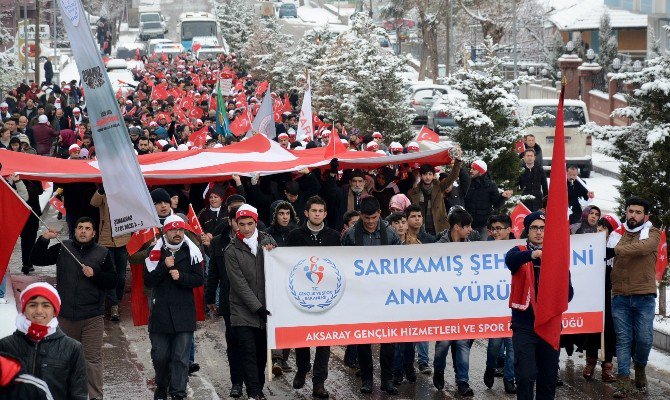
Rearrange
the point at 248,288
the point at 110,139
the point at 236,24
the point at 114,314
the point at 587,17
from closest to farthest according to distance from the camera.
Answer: the point at 110,139 → the point at 248,288 → the point at 114,314 → the point at 587,17 → the point at 236,24

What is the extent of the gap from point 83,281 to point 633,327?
14.6ft

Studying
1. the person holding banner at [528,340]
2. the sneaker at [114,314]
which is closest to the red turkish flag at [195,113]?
the sneaker at [114,314]

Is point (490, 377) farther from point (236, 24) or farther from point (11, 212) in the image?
point (236, 24)

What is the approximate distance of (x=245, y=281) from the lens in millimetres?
10484

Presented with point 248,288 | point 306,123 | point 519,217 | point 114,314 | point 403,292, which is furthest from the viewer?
point 306,123

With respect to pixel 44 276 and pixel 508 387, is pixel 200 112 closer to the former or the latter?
pixel 44 276

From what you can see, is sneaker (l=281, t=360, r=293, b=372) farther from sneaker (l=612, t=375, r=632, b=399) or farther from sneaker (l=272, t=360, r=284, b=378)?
sneaker (l=612, t=375, r=632, b=399)

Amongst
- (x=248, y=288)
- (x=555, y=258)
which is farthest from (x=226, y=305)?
(x=555, y=258)

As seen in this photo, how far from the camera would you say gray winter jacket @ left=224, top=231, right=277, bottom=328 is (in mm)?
10445

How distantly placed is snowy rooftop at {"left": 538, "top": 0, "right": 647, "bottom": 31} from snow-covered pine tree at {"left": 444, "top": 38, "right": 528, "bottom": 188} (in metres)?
38.3

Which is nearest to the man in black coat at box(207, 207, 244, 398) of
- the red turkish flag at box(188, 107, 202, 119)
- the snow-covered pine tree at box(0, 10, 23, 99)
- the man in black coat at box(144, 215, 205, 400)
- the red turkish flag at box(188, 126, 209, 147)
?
the man in black coat at box(144, 215, 205, 400)

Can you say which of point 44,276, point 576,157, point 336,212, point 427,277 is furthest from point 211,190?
point 576,157

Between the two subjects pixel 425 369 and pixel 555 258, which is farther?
pixel 425 369

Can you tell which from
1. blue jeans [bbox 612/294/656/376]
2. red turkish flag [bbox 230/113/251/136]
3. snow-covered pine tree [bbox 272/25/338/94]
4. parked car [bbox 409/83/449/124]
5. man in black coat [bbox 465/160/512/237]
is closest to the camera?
blue jeans [bbox 612/294/656/376]
